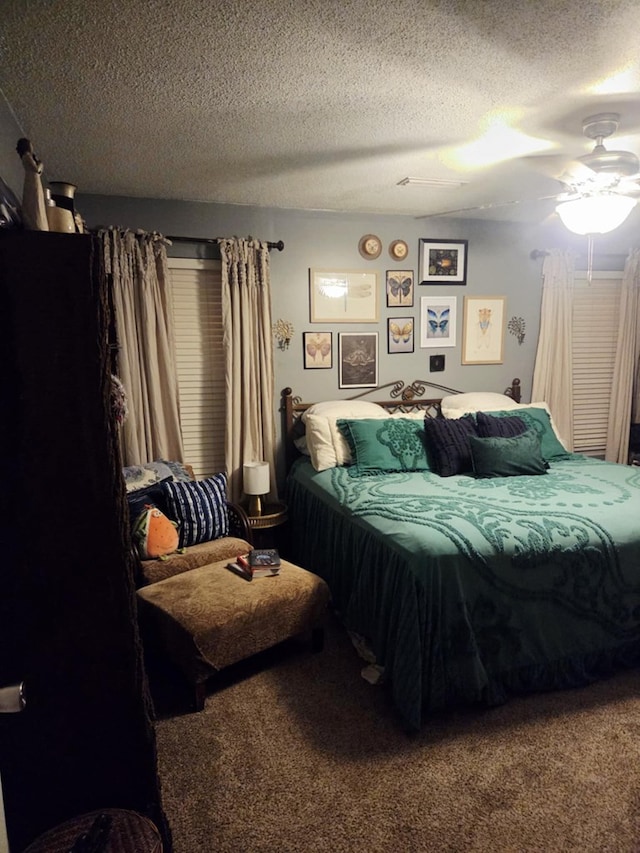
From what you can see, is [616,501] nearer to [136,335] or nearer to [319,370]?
[319,370]

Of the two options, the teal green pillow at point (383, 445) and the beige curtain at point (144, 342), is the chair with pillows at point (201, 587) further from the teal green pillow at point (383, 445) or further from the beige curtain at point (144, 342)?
the teal green pillow at point (383, 445)

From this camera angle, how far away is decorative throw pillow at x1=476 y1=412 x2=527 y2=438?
3.61m

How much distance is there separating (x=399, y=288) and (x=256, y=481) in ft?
6.34

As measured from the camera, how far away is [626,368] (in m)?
4.66

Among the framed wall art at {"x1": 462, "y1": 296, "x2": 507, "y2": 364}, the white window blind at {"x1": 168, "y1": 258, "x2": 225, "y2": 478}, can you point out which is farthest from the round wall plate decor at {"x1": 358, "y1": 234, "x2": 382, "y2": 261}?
the white window blind at {"x1": 168, "y1": 258, "x2": 225, "y2": 478}

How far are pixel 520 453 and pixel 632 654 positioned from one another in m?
1.28

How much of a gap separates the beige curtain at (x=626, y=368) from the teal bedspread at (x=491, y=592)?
219 cm

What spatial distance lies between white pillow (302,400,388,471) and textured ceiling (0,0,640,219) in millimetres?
1548

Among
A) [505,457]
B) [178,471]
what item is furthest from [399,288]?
[178,471]

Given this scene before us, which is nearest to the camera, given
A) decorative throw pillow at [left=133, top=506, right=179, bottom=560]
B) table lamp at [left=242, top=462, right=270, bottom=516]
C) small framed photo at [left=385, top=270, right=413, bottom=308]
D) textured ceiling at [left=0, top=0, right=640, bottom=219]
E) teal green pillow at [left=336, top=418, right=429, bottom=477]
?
textured ceiling at [left=0, top=0, right=640, bottom=219]

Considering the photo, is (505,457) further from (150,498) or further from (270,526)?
(150,498)

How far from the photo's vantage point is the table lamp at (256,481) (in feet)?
11.7

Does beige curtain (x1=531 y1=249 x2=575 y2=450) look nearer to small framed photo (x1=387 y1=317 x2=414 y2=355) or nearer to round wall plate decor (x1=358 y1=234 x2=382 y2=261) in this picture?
small framed photo (x1=387 y1=317 x2=414 y2=355)

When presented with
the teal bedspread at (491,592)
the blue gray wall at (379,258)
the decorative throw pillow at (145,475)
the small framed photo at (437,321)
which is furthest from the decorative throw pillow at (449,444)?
the decorative throw pillow at (145,475)
